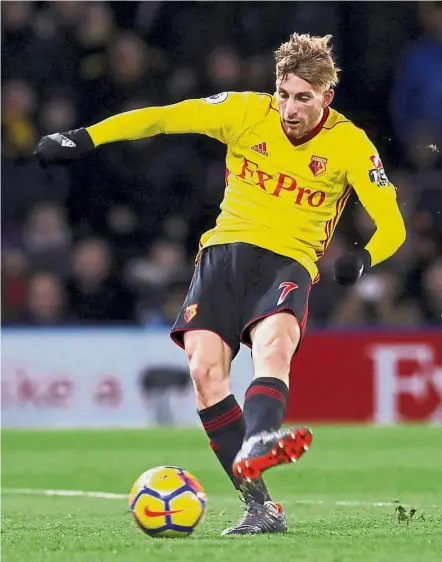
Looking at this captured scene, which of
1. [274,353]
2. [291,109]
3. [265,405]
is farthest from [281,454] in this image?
[291,109]

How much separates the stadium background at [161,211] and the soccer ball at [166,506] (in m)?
7.84

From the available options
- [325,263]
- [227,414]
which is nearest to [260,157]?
[227,414]

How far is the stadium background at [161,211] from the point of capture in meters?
13.6

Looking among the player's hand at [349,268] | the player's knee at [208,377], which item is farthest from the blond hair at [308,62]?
the player's knee at [208,377]

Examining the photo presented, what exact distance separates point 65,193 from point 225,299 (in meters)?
8.70

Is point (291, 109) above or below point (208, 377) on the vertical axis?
above

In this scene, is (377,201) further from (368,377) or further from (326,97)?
(368,377)

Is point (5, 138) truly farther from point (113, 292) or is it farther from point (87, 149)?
point (87, 149)

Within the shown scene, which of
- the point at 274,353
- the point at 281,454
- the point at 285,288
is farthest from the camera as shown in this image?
the point at 285,288

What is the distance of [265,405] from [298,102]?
1.31 m

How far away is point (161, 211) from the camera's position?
14133 millimetres

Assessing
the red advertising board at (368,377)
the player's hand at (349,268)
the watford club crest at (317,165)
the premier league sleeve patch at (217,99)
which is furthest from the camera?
the red advertising board at (368,377)

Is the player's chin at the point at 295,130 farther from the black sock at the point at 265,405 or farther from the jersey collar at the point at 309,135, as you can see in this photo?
the black sock at the point at 265,405

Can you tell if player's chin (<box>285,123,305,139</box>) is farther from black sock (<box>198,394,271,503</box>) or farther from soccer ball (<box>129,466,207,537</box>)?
soccer ball (<box>129,466,207,537</box>)
